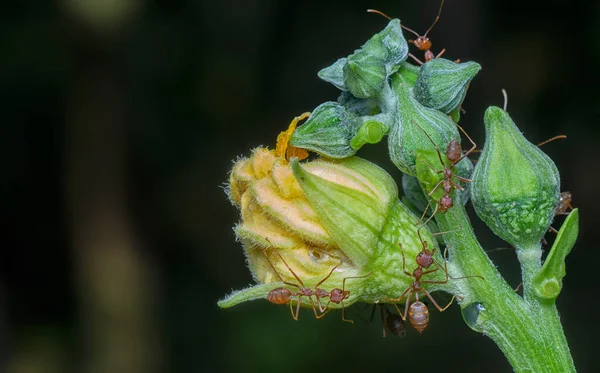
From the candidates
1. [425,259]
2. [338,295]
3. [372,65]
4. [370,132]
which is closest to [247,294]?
[338,295]

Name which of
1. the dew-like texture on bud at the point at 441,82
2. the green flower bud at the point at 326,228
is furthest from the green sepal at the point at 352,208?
the dew-like texture on bud at the point at 441,82

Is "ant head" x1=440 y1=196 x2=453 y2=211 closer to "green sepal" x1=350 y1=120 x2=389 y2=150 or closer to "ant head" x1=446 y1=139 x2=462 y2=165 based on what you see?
"ant head" x1=446 y1=139 x2=462 y2=165

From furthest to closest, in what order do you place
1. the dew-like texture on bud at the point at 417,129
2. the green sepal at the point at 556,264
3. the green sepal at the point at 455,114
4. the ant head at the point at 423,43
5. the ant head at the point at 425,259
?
the ant head at the point at 423,43 < the green sepal at the point at 455,114 < the ant head at the point at 425,259 < the dew-like texture on bud at the point at 417,129 < the green sepal at the point at 556,264

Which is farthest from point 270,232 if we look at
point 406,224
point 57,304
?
point 57,304

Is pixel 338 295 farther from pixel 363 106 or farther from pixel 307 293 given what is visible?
pixel 363 106

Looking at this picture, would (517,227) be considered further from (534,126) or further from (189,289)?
(189,289)

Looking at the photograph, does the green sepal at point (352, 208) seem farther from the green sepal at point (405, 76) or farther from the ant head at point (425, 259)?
the green sepal at point (405, 76)

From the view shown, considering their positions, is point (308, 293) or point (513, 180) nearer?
point (513, 180)
